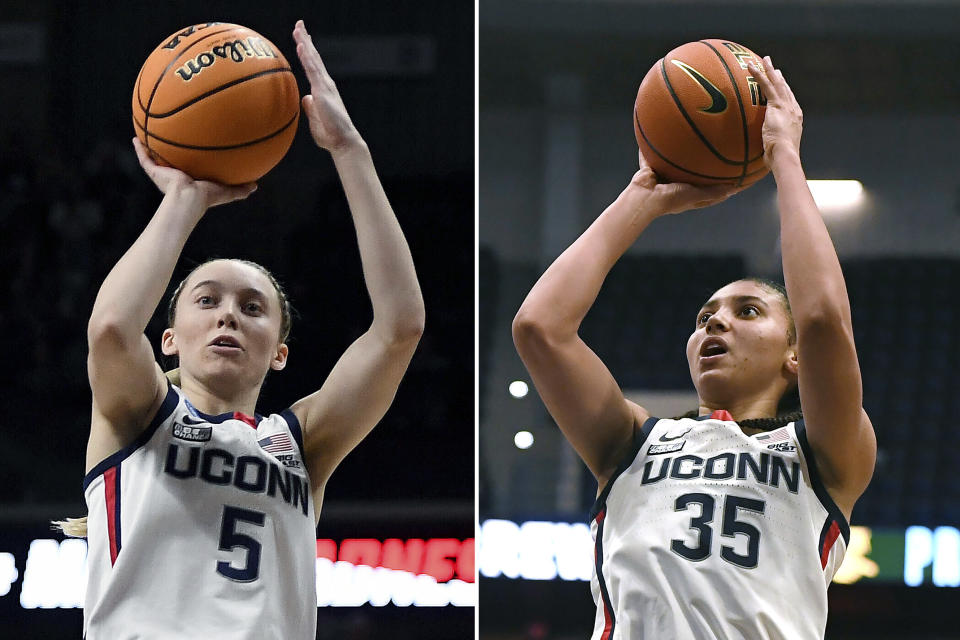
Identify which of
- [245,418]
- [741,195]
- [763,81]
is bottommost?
[245,418]

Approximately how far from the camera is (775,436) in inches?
83.7

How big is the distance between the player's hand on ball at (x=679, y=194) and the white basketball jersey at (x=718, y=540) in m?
0.47

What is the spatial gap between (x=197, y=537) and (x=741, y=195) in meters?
5.16

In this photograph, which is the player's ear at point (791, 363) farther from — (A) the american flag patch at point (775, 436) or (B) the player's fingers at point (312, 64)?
(B) the player's fingers at point (312, 64)

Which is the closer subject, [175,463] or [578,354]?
[175,463]

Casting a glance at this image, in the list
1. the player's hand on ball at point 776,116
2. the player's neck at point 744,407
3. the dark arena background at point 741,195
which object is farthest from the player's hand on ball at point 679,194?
the dark arena background at point 741,195

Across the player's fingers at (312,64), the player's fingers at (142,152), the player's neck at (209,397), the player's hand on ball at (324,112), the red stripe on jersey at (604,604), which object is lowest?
the red stripe on jersey at (604,604)

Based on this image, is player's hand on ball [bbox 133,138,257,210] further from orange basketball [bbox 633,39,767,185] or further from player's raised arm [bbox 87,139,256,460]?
orange basketball [bbox 633,39,767,185]

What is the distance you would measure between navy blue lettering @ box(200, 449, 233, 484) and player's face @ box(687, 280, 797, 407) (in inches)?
36.7

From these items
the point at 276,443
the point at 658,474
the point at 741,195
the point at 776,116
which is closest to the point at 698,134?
the point at 776,116

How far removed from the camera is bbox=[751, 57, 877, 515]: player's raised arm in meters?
1.97

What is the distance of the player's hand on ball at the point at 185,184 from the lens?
7.18 ft

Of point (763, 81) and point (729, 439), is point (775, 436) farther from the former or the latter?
point (763, 81)

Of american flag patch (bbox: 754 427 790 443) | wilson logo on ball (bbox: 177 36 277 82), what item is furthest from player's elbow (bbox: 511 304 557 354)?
wilson logo on ball (bbox: 177 36 277 82)
